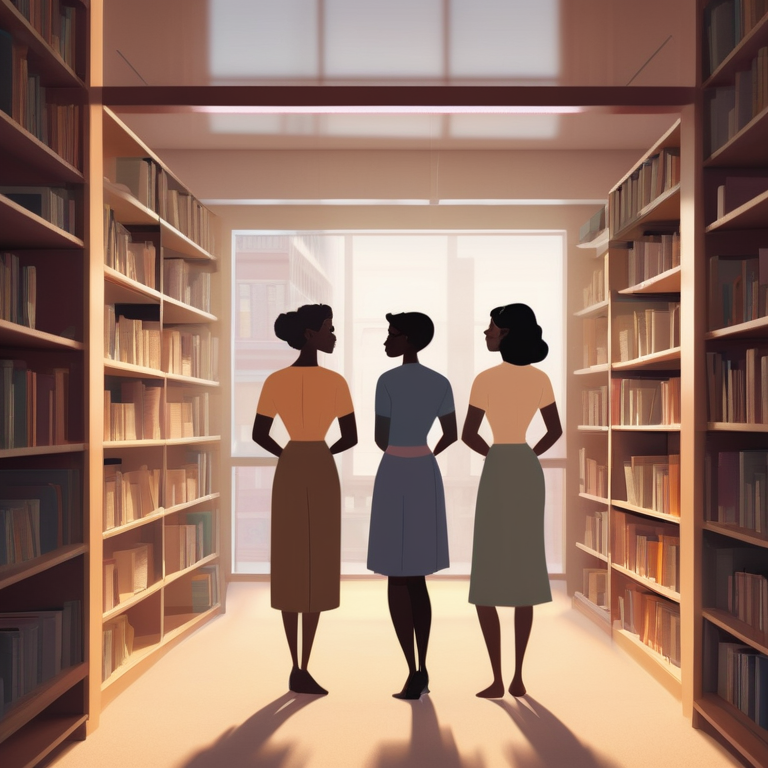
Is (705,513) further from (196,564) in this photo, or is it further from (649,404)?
(196,564)

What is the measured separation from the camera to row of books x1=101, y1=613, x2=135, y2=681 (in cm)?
386

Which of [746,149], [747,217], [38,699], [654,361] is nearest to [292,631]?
[38,699]

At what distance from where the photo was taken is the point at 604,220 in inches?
224

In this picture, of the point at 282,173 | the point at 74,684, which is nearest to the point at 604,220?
the point at 282,173

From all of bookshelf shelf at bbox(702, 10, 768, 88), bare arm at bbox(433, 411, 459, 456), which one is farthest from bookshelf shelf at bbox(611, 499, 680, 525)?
bookshelf shelf at bbox(702, 10, 768, 88)

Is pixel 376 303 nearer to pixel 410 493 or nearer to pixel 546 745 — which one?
pixel 410 493

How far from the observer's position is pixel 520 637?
12.4 feet

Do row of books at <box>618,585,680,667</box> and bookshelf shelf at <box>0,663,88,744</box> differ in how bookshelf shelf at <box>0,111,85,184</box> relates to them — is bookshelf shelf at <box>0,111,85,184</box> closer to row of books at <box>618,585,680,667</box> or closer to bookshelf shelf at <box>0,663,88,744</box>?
bookshelf shelf at <box>0,663,88,744</box>

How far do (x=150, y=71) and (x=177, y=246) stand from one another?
1.09 m

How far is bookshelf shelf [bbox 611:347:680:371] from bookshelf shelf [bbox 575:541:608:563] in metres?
1.27

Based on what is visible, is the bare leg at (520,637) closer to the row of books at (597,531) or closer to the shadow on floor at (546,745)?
the shadow on floor at (546,745)

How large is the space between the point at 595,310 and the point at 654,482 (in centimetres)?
181

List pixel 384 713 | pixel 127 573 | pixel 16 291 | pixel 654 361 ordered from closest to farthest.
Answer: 1. pixel 16 291
2. pixel 384 713
3. pixel 127 573
4. pixel 654 361

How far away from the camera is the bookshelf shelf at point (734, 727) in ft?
9.57
